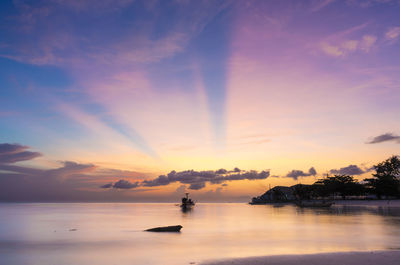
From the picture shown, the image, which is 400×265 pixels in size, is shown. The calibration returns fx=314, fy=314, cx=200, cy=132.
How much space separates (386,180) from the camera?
5920 inches

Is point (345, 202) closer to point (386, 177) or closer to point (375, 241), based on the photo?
point (386, 177)

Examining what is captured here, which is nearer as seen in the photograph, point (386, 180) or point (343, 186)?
point (386, 180)

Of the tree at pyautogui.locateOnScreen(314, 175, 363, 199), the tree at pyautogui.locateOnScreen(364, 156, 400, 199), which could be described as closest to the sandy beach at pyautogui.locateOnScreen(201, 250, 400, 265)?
the tree at pyautogui.locateOnScreen(364, 156, 400, 199)

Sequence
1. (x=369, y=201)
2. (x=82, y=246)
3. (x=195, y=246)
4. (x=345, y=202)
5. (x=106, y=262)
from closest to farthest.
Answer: (x=106, y=262)
(x=195, y=246)
(x=82, y=246)
(x=369, y=201)
(x=345, y=202)

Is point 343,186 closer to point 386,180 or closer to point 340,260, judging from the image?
point 386,180

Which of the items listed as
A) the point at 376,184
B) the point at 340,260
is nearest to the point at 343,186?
the point at 376,184

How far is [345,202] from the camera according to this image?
182625 mm

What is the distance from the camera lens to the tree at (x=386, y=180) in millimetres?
149500

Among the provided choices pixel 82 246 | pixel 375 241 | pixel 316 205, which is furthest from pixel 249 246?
pixel 316 205

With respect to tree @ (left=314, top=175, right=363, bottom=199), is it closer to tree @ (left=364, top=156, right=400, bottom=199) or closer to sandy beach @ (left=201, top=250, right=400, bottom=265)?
tree @ (left=364, top=156, right=400, bottom=199)

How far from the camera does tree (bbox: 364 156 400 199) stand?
490 ft

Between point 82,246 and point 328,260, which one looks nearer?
point 328,260

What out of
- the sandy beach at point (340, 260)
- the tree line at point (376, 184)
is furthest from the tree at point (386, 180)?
the sandy beach at point (340, 260)

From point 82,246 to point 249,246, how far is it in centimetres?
2019
